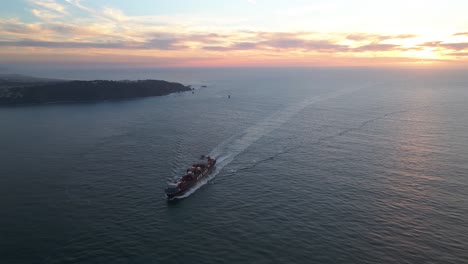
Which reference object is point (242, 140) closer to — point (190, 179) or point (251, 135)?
point (251, 135)

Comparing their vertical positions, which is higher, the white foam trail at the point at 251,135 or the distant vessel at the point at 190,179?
the white foam trail at the point at 251,135

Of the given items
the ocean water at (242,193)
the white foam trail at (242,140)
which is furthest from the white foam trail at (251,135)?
the ocean water at (242,193)

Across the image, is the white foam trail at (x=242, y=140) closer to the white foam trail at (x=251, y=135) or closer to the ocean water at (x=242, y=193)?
the white foam trail at (x=251, y=135)

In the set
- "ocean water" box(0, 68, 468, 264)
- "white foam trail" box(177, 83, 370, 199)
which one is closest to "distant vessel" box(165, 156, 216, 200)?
"white foam trail" box(177, 83, 370, 199)

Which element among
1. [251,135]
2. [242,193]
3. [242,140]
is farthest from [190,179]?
[251,135]

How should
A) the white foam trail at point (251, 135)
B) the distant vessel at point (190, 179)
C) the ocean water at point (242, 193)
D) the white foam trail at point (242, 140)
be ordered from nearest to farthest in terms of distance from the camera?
the ocean water at point (242, 193) < the distant vessel at point (190, 179) < the white foam trail at point (242, 140) < the white foam trail at point (251, 135)

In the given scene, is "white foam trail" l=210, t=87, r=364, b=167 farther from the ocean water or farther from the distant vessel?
the distant vessel
